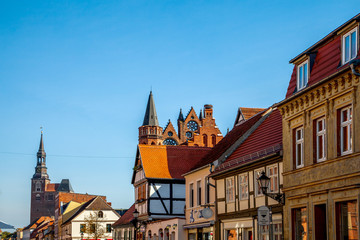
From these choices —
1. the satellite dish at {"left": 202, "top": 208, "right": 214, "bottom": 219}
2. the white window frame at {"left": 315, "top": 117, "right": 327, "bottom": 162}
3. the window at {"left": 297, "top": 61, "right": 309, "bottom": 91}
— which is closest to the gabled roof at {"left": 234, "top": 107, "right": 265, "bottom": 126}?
the satellite dish at {"left": 202, "top": 208, "right": 214, "bottom": 219}

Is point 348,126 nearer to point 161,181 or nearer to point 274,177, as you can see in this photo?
point 274,177

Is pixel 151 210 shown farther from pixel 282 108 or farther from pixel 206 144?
pixel 206 144

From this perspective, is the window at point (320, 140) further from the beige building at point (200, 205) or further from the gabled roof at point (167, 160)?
the gabled roof at point (167, 160)

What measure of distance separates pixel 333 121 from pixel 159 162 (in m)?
28.2

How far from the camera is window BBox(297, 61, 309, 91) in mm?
23550

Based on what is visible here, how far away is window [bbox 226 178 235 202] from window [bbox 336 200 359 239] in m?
10.6

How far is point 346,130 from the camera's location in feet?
66.1

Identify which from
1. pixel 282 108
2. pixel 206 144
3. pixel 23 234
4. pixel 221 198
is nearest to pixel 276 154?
pixel 282 108

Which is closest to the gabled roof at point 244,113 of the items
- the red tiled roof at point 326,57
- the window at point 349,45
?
the red tiled roof at point 326,57

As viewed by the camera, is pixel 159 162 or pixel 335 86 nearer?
pixel 335 86

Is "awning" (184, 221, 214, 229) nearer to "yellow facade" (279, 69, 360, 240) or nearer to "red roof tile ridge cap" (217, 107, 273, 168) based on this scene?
"red roof tile ridge cap" (217, 107, 273, 168)

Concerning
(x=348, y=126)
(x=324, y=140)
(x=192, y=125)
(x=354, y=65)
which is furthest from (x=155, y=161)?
(x=192, y=125)

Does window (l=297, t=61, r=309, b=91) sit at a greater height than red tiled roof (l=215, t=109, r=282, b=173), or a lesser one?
greater

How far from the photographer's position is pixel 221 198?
3222cm
